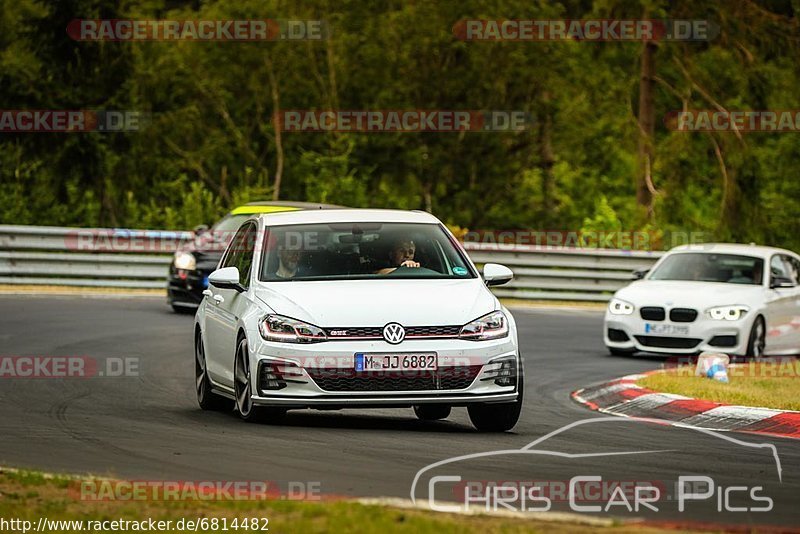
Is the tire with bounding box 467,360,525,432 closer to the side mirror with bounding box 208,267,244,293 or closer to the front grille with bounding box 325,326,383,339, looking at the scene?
the front grille with bounding box 325,326,383,339

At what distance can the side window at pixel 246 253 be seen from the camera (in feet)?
42.0

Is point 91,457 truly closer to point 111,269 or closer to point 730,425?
point 730,425

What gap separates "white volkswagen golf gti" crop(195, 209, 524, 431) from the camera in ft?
37.3

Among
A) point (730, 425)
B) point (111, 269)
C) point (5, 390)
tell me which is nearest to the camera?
point (730, 425)

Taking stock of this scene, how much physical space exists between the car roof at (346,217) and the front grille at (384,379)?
1.78 metres

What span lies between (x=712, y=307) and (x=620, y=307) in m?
1.10

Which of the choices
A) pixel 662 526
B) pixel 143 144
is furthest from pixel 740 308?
pixel 143 144

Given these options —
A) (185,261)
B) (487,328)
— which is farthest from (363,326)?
(185,261)

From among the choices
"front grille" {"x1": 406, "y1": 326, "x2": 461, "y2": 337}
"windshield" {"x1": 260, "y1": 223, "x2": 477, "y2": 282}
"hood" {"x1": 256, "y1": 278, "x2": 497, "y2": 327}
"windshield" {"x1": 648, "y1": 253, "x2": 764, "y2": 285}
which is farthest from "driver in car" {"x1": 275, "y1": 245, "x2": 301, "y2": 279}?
"windshield" {"x1": 648, "y1": 253, "x2": 764, "y2": 285}

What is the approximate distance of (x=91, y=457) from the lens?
980 centimetres

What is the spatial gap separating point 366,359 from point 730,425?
11.1 feet

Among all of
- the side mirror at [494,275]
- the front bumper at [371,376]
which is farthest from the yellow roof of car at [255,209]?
the front bumper at [371,376]

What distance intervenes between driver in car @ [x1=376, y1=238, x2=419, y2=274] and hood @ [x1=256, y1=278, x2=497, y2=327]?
40 cm

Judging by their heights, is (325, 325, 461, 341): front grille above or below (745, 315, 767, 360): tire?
above
